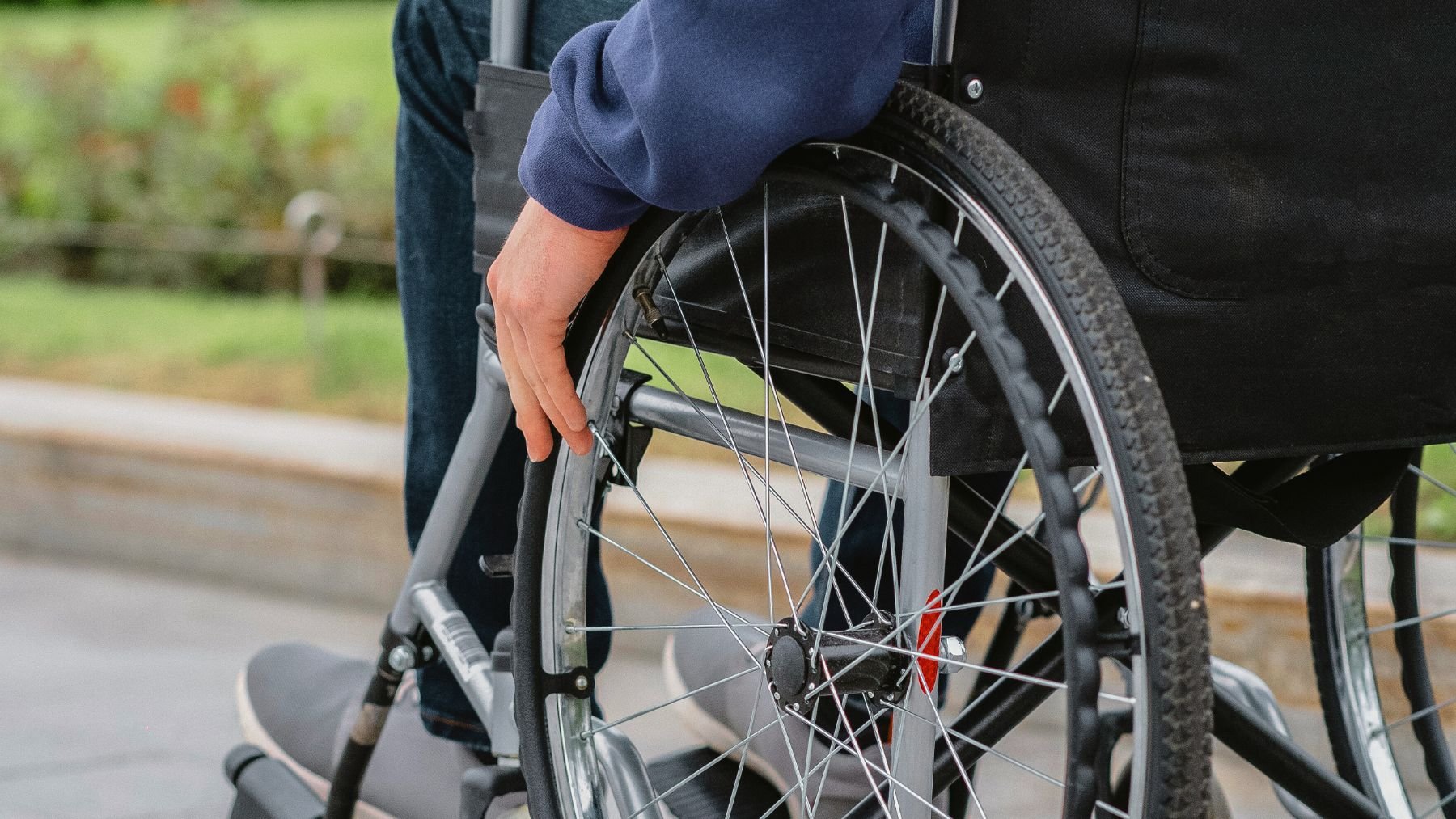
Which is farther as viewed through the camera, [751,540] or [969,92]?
[751,540]

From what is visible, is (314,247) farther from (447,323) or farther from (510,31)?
(510,31)

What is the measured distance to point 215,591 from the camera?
224 cm

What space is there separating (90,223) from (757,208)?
12.2 ft

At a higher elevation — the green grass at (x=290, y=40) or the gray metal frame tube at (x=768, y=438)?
the green grass at (x=290, y=40)

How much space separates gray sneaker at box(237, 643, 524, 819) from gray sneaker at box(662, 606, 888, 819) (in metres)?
0.22

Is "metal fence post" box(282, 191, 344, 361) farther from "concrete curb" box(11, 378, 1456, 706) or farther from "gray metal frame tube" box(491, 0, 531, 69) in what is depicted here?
"gray metal frame tube" box(491, 0, 531, 69)

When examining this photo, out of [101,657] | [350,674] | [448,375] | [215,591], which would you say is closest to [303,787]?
[350,674]

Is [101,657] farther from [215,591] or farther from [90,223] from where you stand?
[90,223]

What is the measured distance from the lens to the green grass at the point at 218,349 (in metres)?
2.79

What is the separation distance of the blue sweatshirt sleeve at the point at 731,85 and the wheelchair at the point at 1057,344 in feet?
0.10

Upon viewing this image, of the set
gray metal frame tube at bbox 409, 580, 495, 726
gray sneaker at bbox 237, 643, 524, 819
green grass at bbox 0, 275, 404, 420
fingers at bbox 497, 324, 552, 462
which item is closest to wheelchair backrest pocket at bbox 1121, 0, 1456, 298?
fingers at bbox 497, 324, 552, 462

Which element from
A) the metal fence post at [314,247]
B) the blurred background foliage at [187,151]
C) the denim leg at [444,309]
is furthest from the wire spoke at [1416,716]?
the blurred background foliage at [187,151]

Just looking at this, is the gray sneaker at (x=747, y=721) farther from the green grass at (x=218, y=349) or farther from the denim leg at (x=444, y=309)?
the green grass at (x=218, y=349)

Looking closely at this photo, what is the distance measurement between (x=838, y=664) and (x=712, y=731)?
22.1 inches
